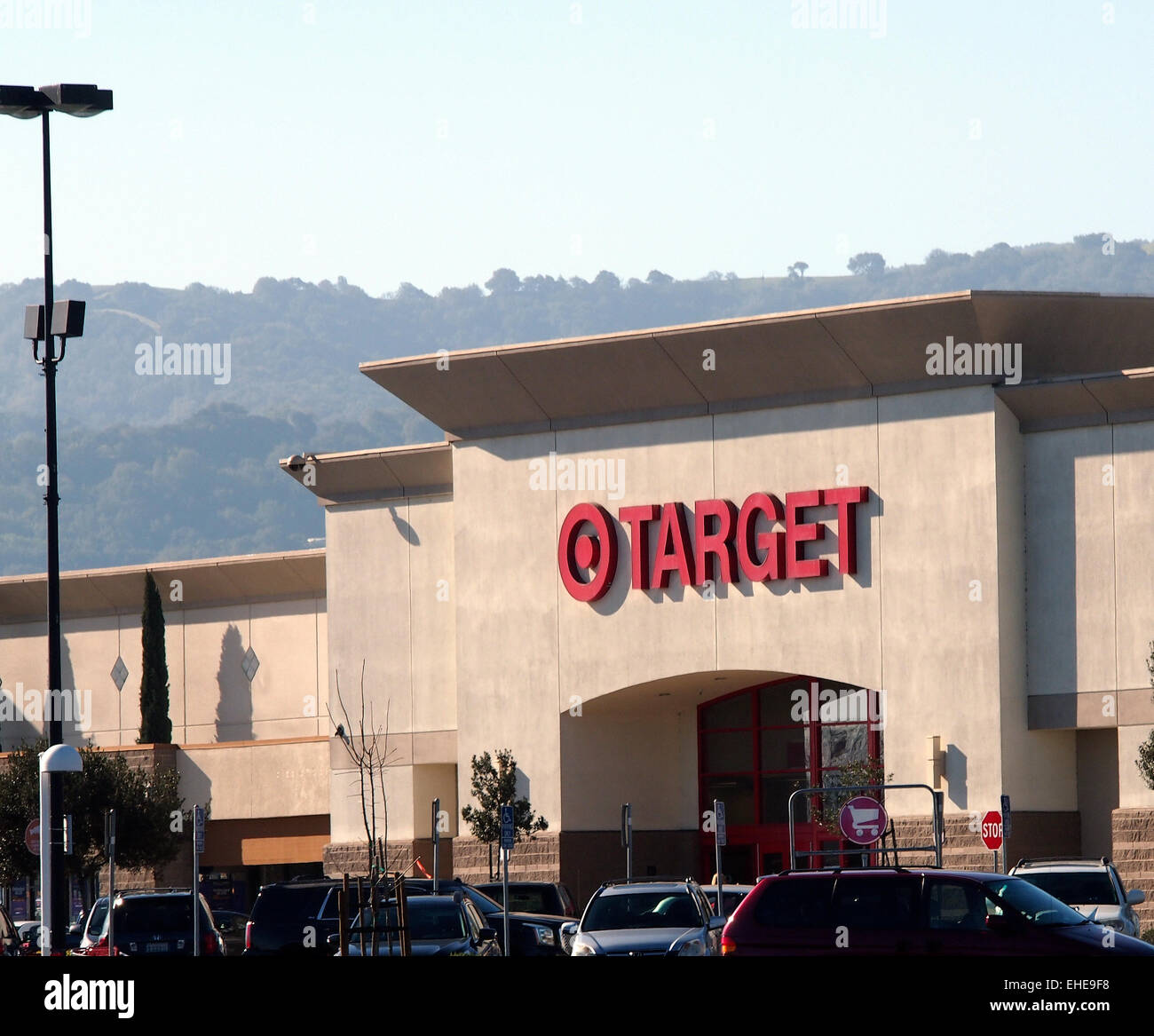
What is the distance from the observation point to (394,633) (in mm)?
46188

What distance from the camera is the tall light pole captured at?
23.0 meters

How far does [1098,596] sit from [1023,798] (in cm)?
423

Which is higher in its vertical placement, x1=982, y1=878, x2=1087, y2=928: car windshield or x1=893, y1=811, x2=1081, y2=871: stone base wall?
x1=982, y1=878, x2=1087, y2=928: car windshield

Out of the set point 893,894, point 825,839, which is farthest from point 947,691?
point 893,894

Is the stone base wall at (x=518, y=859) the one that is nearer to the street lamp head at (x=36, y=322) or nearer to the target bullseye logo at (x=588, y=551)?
the target bullseye logo at (x=588, y=551)

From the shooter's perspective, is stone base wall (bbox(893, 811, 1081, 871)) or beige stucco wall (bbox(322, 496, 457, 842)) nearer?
stone base wall (bbox(893, 811, 1081, 871))

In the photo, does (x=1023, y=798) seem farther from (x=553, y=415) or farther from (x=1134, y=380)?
(x=553, y=415)

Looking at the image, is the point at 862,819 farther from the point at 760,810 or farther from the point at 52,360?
the point at 760,810

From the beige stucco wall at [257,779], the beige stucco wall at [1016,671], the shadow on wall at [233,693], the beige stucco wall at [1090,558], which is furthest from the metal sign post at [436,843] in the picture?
the beige stucco wall at [1090,558]

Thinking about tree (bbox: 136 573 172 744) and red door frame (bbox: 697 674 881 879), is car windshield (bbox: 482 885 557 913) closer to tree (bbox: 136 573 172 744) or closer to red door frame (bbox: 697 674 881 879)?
red door frame (bbox: 697 674 881 879)
